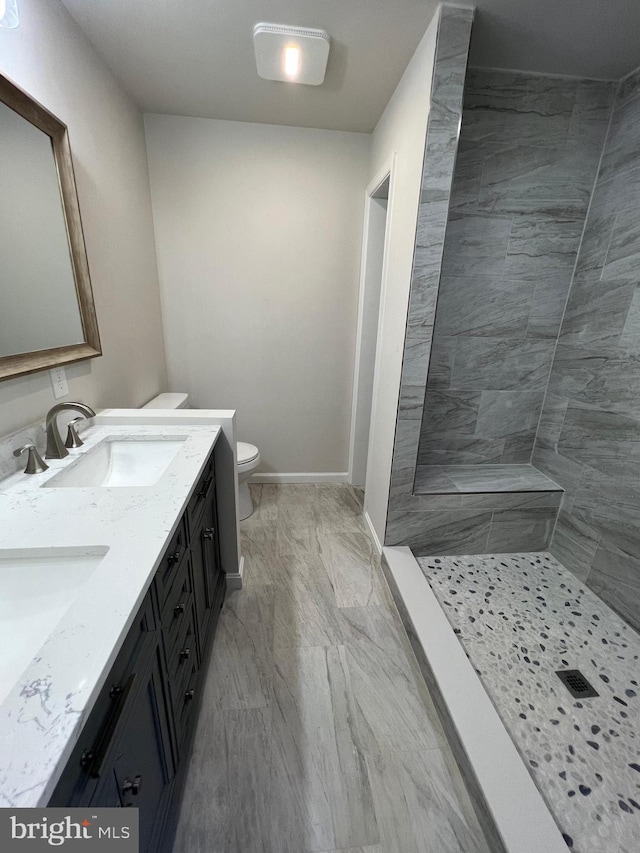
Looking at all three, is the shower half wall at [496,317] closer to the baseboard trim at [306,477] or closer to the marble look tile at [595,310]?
the marble look tile at [595,310]

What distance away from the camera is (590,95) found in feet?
5.84

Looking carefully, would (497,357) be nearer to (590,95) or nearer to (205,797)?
(590,95)

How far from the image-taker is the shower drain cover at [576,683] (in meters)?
1.33

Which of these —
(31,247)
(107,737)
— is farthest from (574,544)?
(31,247)

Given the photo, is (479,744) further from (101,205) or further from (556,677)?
(101,205)

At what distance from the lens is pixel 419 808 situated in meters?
1.08

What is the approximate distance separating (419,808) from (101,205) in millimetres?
2664

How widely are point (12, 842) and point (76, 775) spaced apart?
0.32 feet

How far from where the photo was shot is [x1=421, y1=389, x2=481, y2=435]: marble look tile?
2207 mm

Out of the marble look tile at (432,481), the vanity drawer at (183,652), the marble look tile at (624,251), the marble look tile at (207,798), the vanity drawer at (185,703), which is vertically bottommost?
the marble look tile at (207,798)

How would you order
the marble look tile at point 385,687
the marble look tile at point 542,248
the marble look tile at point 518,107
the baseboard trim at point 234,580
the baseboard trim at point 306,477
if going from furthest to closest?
the baseboard trim at point 306,477 → the marble look tile at point 542,248 → the baseboard trim at point 234,580 → the marble look tile at point 518,107 → the marble look tile at point 385,687

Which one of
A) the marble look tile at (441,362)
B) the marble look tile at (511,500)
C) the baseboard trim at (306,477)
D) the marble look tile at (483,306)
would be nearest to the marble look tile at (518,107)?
the marble look tile at (483,306)

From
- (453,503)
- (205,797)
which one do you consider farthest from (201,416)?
(453,503)

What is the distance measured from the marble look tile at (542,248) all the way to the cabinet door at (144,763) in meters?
2.43
